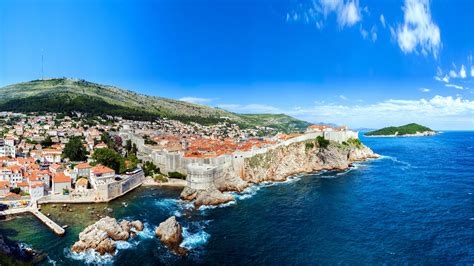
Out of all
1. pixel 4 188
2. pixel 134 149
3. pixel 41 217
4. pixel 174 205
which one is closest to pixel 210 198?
pixel 174 205

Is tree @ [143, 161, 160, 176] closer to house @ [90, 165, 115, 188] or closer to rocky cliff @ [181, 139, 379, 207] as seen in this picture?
house @ [90, 165, 115, 188]

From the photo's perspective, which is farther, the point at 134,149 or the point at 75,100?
the point at 75,100

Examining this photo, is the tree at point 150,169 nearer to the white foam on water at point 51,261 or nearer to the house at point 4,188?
the house at point 4,188

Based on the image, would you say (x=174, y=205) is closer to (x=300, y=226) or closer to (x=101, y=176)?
(x=101, y=176)

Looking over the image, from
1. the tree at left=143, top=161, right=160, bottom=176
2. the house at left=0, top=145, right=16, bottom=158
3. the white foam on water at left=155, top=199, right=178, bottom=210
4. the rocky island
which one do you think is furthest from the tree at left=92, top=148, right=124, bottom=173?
the rocky island

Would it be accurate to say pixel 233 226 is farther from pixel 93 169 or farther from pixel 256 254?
pixel 93 169

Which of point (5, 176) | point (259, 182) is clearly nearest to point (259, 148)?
point (259, 182)
